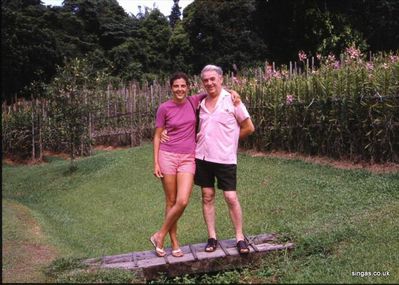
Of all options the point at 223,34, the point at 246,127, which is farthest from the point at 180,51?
the point at 246,127

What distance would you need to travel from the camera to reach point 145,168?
36.7 ft

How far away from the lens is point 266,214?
662 cm

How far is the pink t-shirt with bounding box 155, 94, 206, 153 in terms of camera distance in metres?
4.48

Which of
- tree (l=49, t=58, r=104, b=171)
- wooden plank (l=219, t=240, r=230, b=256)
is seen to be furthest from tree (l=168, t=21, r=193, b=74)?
wooden plank (l=219, t=240, r=230, b=256)

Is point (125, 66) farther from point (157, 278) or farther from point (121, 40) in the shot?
point (157, 278)

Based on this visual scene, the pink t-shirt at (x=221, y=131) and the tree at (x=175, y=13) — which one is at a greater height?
the tree at (x=175, y=13)

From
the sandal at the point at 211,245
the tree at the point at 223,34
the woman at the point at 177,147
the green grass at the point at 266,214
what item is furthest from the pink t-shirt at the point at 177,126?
the tree at the point at 223,34

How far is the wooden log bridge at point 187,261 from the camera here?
4367mm

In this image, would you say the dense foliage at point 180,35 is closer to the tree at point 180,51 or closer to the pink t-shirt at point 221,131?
the tree at point 180,51

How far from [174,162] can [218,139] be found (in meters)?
0.45

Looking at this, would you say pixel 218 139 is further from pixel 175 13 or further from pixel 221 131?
pixel 175 13

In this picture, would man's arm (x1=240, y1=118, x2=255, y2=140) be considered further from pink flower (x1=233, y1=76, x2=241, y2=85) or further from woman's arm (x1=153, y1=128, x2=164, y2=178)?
pink flower (x1=233, y1=76, x2=241, y2=85)

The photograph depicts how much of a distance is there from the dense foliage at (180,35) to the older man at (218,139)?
630 inches

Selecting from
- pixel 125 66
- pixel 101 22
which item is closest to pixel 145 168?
pixel 125 66
